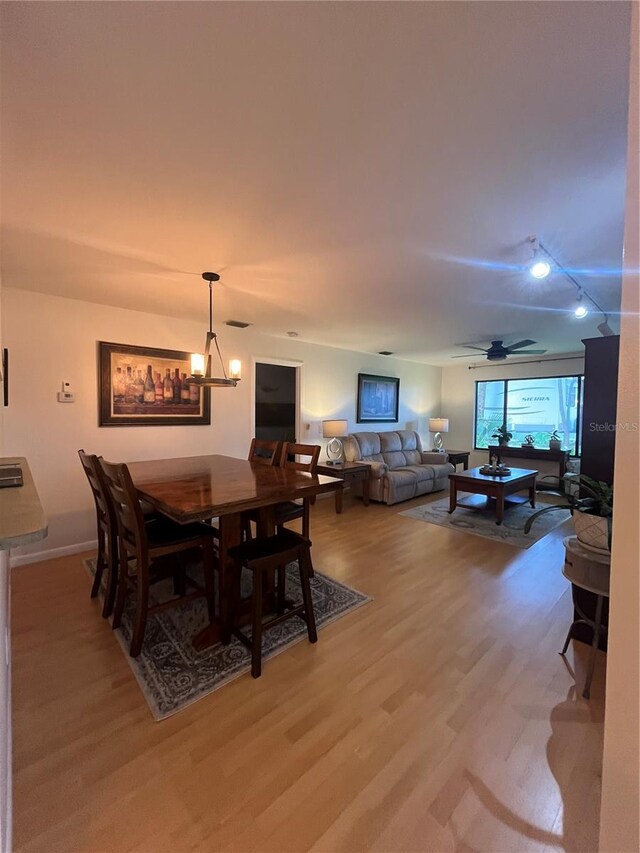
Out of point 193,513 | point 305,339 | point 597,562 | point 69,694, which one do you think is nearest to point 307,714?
point 193,513

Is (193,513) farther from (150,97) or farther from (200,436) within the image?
(200,436)

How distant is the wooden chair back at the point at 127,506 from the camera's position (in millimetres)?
1742

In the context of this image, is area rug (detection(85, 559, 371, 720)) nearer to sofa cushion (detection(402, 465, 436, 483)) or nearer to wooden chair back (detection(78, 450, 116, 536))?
wooden chair back (detection(78, 450, 116, 536))

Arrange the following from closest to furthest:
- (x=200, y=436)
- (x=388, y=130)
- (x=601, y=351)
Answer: (x=388, y=130)
(x=601, y=351)
(x=200, y=436)

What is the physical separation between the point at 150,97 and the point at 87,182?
65cm

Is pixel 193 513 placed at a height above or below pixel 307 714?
above

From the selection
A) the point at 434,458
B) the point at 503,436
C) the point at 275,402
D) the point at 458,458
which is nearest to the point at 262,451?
the point at 275,402

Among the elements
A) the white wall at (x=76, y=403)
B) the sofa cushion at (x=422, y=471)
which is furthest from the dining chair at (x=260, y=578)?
the sofa cushion at (x=422, y=471)

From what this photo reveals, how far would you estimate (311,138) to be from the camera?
1287mm

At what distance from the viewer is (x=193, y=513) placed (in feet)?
5.22

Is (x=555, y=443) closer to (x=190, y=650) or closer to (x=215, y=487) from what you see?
(x=215, y=487)

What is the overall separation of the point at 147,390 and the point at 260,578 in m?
2.61

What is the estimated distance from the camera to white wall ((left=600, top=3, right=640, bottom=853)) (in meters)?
0.55

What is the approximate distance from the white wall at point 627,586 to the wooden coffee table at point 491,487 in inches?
154
